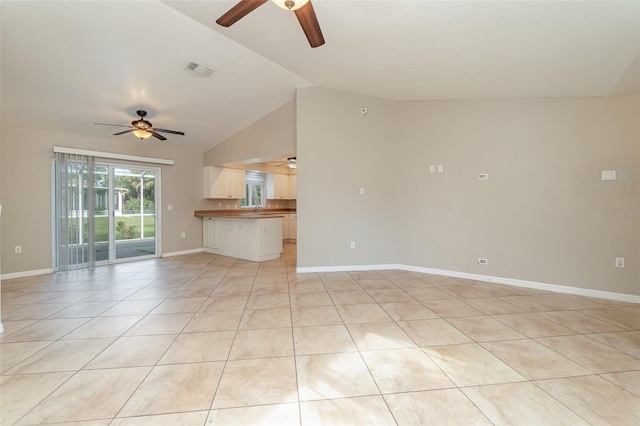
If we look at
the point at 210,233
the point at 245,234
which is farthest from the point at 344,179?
the point at 210,233

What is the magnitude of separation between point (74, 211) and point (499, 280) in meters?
7.43

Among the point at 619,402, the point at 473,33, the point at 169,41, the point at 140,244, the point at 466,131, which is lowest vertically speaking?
the point at 619,402

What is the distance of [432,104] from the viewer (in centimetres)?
421

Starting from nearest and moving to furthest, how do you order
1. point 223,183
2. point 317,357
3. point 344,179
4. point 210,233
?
point 317,357 → point 344,179 → point 210,233 → point 223,183

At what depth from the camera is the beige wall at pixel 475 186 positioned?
3.23 m

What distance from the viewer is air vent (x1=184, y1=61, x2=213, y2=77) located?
344 centimetres

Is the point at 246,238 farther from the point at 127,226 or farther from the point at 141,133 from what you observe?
the point at 141,133

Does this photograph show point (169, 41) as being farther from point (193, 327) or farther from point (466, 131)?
point (466, 131)

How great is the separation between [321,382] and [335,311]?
1141 mm

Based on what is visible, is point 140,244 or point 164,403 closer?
point 164,403

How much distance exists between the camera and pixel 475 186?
156 inches

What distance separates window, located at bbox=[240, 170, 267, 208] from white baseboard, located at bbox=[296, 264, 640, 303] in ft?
13.0

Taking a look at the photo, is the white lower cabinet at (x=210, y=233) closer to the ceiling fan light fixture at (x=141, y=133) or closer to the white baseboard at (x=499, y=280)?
the ceiling fan light fixture at (x=141, y=133)

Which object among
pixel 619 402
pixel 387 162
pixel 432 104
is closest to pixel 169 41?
pixel 387 162
